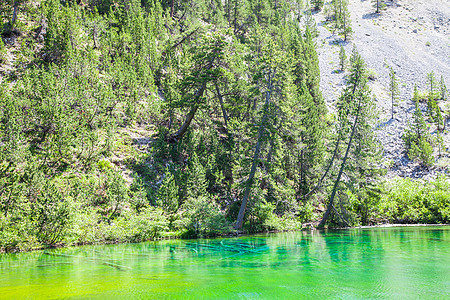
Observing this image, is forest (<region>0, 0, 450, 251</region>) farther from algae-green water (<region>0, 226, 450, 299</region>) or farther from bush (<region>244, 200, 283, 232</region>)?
algae-green water (<region>0, 226, 450, 299</region>)

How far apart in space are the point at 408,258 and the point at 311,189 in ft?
55.8

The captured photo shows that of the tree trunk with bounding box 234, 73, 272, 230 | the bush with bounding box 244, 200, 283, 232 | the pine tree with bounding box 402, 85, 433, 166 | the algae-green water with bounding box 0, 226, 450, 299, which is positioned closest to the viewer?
the algae-green water with bounding box 0, 226, 450, 299

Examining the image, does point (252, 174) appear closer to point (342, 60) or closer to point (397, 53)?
point (342, 60)

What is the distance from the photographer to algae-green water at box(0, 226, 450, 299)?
5941 millimetres

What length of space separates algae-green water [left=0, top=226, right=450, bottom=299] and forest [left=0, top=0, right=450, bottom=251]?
5949mm

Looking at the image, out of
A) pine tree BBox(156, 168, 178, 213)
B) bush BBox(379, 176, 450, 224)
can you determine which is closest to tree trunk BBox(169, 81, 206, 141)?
pine tree BBox(156, 168, 178, 213)

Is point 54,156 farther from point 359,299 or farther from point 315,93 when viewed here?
point 315,93

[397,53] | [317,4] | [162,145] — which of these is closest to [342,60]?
[397,53]

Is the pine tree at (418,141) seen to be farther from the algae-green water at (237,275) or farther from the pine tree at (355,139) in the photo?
the algae-green water at (237,275)

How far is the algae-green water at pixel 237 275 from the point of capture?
19.5 feet

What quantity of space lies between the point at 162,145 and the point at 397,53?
61475 mm

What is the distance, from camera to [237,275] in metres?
7.77

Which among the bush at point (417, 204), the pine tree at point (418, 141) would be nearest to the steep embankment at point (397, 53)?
the pine tree at point (418, 141)

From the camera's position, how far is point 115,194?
60.2 feet
